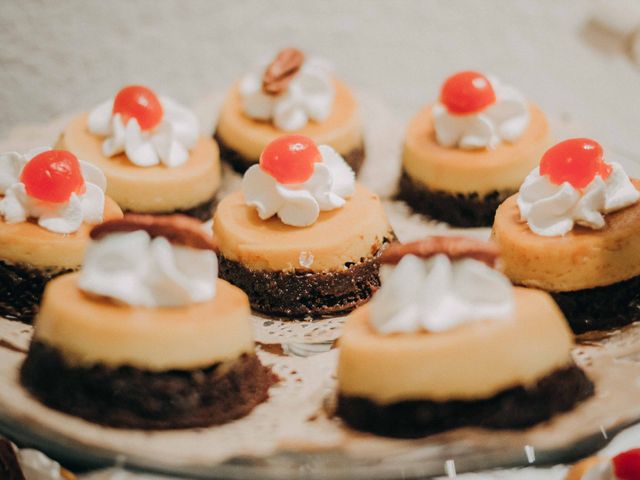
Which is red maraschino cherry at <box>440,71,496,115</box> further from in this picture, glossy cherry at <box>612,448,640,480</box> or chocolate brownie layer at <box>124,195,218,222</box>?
glossy cherry at <box>612,448,640,480</box>

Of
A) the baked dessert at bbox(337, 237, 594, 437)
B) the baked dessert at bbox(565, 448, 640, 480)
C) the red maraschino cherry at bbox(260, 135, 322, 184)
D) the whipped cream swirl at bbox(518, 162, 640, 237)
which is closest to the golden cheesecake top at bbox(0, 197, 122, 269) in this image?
the red maraschino cherry at bbox(260, 135, 322, 184)

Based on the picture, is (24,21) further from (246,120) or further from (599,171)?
(599,171)

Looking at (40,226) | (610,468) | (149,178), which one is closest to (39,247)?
(40,226)

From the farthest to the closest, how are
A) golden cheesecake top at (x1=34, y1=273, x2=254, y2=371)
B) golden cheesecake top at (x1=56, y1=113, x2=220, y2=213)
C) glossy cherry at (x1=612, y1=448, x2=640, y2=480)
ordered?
golden cheesecake top at (x1=56, y1=113, x2=220, y2=213) → glossy cherry at (x1=612, y1=448, x2=640, y2=480) → golden cheesecake top at (x1=34, y1=273, x2=254, y2=371)

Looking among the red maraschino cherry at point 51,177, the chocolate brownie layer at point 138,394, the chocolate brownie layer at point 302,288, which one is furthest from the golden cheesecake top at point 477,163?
the chocolate brownie layer at point 138,394

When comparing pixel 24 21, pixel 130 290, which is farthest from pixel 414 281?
pixel 24 21

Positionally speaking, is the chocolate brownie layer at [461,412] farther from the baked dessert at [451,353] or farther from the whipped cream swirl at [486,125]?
the whipped cream swirl at [486,125]

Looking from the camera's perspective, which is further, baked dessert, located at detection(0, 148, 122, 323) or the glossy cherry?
baked dessert, located at detection(0, 148, 122, 323)
